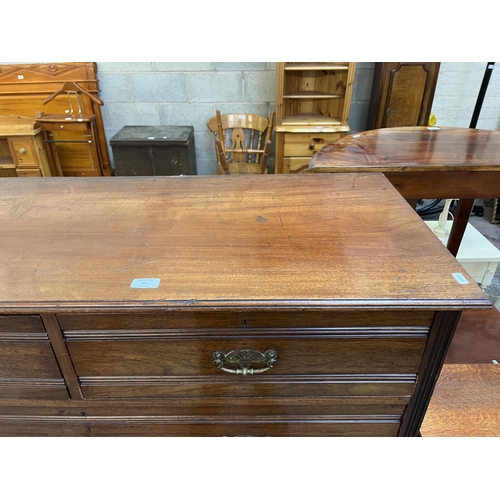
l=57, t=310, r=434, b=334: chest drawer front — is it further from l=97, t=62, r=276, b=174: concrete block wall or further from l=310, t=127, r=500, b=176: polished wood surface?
l=97, t=62, r=276, b=174: concrete block wall

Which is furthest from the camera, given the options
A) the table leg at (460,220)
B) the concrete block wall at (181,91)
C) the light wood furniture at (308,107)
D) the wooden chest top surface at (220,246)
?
the concrete block wall at (181,91)

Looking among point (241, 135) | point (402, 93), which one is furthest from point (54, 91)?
point (402, 93)

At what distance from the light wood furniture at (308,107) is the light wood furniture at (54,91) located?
52.4 inches

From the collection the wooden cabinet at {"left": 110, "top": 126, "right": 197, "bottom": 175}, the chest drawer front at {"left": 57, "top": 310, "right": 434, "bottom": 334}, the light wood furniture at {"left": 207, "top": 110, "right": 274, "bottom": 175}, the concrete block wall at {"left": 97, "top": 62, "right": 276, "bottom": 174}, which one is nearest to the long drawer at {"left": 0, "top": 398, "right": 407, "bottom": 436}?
the chest drawer front at {"left": 57, "top": 310, "right": 434, "bottom": 334}

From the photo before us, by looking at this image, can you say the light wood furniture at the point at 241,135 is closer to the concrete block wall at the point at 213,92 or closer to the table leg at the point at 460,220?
the concrete block wall at the point at 213,92

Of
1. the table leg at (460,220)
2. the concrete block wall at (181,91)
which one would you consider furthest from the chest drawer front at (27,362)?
the concrete block wall at (181,91)

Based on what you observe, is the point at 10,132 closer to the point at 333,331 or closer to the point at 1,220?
the point at 1,220

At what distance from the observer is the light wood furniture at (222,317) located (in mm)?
720

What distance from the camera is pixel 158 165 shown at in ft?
8.98

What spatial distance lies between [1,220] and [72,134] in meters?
2.22

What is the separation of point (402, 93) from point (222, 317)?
8.04ft

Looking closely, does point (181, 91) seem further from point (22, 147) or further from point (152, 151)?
point (22, 147)

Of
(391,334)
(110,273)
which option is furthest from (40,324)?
(391,334)

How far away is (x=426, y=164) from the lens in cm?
140
